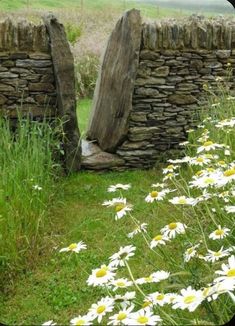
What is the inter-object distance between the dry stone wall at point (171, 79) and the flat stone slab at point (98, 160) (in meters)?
0.09

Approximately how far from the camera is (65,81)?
16.5 feet

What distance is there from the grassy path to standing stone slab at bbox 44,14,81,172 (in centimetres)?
36

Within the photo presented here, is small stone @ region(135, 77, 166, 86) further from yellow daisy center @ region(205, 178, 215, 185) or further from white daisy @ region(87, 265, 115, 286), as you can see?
white daisy @ region(87, 265, 115, 286)

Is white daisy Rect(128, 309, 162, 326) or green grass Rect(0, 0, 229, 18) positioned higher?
green grass Rect(0, 0, 229, 18)

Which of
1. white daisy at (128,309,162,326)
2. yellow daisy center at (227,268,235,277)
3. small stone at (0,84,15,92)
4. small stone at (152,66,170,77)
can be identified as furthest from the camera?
small stone at (152,66,170,77)

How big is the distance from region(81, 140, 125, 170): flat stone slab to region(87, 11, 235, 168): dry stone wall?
0.29ft

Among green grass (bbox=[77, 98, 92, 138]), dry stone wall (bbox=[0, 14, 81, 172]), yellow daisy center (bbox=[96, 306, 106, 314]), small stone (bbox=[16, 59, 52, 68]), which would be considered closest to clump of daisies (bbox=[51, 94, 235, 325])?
yellow daisy center (bbox=[96, 306, 106, 314])

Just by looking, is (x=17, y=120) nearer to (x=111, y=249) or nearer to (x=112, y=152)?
(x=112, y=152)

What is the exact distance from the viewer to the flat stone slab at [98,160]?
5.48 m

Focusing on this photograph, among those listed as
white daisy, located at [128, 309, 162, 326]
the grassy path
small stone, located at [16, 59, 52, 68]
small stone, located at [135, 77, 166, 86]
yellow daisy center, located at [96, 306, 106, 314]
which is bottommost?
the grassy path

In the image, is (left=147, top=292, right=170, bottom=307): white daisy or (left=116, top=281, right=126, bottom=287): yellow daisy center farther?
(left=116, top=281, right=126, bottom=287): yellow daisy center

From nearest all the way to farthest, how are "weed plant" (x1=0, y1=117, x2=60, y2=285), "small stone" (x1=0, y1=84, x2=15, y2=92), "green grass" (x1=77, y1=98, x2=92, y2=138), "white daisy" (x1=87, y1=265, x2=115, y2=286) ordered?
1. "white daisy" (x1=87, y1=265, x2=115, y2=286)
2. "weed plant" (x1=0, y1=117, x2=60, y2=285)
3. "small stone" (x1=0, y1=84, x2=15, y2=92)
4. "green grass" (x1=77, y1=98, x2=92, y2=138)

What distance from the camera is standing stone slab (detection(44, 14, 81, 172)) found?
16.2ft

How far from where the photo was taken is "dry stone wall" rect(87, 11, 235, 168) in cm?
534
